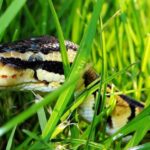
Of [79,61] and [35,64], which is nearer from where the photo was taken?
[79,61]

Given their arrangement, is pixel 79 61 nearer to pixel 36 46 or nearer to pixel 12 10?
pixel 12 10

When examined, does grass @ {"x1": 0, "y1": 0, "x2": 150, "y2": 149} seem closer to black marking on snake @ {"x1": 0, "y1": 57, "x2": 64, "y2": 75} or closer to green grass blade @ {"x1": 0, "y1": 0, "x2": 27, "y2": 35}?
green grass blade @ {"x1": 0, "y1": 0, "x2": 27, "y2": 35}

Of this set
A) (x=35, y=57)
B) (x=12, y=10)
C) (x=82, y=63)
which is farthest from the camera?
(x=35, y=57)

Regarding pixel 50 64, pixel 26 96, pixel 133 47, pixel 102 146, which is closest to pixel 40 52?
pixel 50 64

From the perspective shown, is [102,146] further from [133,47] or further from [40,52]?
[133,47]

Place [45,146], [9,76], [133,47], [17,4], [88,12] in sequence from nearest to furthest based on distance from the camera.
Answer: [17,4] < [45,146] < [9,76] < [133,47] < [88,12]

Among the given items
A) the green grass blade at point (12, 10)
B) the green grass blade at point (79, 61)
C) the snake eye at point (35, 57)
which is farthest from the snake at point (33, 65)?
the green grass blade at point (12, 10)

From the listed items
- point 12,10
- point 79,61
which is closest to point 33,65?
point 79,61

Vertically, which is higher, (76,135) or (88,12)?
(88,12)
